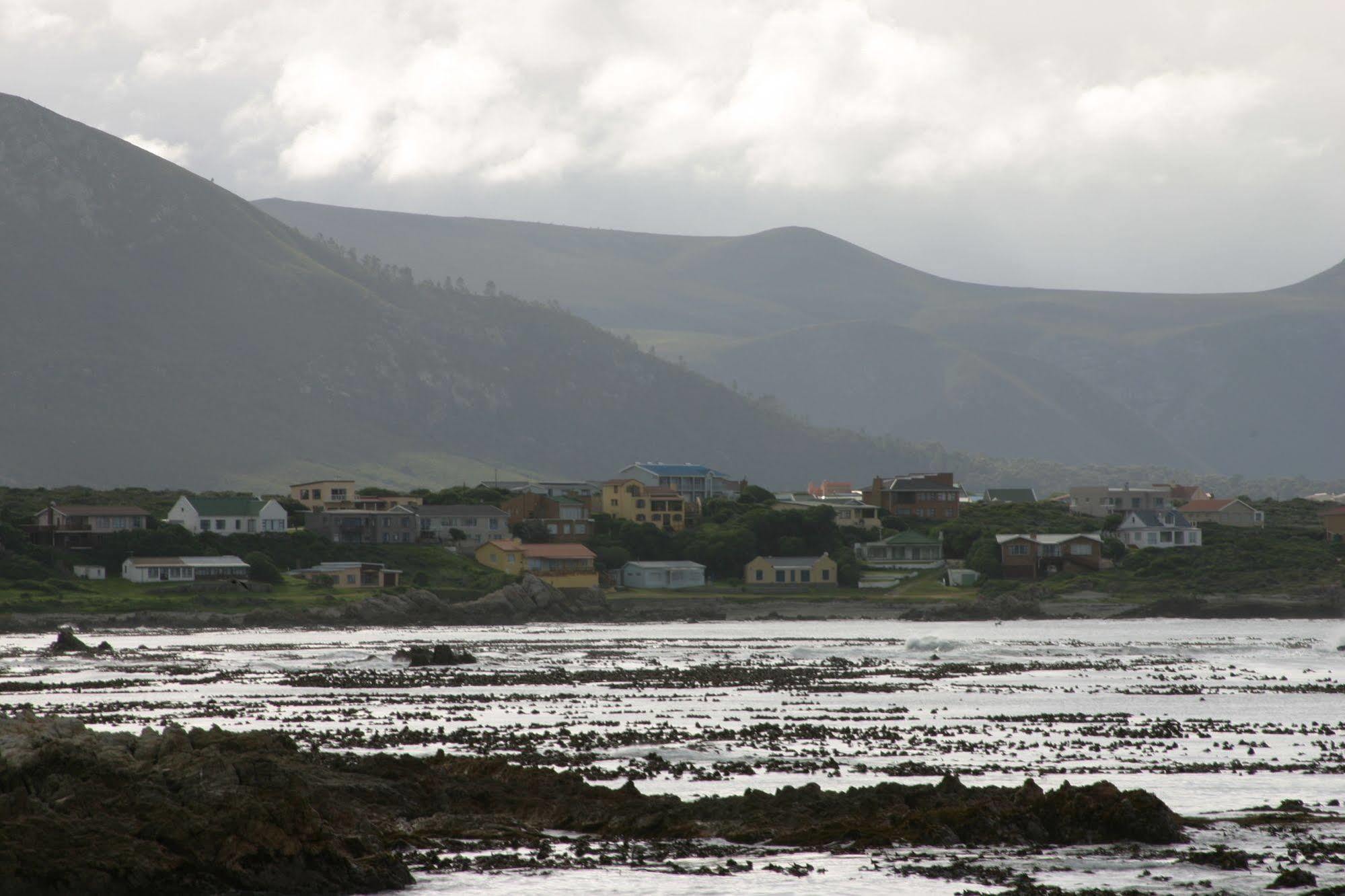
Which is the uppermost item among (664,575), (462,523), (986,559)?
(462,523)

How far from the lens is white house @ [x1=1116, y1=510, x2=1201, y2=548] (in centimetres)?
12962

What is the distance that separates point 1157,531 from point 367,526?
63431 mm

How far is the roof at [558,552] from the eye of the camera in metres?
116

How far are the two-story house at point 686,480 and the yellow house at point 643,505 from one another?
17.1 metres

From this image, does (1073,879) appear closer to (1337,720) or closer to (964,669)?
(1337,720)

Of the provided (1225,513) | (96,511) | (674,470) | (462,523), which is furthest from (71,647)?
(1225,513)

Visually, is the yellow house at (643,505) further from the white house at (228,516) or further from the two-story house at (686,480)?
the white house at (228,516)

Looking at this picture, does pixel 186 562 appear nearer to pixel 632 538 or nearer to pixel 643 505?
pixel 632 538

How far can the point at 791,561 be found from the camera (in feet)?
389

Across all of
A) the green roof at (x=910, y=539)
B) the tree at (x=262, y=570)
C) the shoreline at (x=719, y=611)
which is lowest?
the shoreline at (x=719, y=611)

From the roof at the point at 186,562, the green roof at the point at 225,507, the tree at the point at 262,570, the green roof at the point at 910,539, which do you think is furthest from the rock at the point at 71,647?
the green roof at the point at 910,539

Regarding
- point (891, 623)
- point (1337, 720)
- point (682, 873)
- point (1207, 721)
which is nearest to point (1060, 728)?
point (1207, 721)

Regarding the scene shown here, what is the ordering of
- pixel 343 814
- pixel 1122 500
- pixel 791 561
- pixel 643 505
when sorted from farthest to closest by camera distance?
pixel 1122 500 < pixel 643 505 < pixel 791 561 < pixel 343 814

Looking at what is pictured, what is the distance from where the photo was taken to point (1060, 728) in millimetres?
41250
